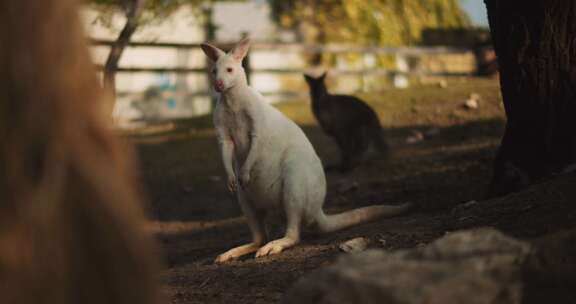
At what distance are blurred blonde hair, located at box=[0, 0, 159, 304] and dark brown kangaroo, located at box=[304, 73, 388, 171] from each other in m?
7.41

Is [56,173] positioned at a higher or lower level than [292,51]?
higher

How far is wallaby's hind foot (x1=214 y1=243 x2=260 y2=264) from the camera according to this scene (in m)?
5.02

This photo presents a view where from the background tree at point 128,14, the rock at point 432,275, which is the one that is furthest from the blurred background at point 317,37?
the rock at point 432,275

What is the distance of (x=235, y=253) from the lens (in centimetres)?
510

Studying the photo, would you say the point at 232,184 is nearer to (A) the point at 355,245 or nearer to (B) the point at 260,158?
(B) the point at 260,158

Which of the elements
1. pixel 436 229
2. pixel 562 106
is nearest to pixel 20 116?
pixel 436 229

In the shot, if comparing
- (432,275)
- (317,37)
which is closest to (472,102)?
(432,275)

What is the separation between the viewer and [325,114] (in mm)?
9539

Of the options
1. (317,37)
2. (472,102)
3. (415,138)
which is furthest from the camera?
(317,37)

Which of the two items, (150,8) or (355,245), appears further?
(150,8)

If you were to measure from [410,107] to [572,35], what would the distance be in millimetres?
6821

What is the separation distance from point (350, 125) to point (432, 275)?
7.28 metres

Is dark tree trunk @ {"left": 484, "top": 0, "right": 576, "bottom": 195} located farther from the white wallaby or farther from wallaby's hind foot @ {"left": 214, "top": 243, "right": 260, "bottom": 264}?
wallaby's hind foot @ {"left": 214, "top": 243, "right": 260, "bottom": 264}

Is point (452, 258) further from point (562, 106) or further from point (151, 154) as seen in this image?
point (151, 154)
